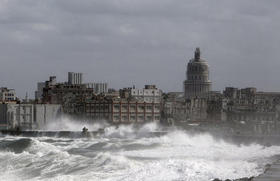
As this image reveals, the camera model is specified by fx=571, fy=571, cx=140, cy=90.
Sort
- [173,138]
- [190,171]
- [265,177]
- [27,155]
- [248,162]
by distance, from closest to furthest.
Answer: [265,177] → [190,171] → [248,162] → [27,155] → [173,138]

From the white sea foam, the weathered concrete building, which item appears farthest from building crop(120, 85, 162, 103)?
the white sea foam

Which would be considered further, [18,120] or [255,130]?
[18,120]

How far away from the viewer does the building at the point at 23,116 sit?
119 meters

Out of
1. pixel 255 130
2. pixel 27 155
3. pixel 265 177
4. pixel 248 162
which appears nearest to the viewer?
pixel 265 177

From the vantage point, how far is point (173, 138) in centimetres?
8175

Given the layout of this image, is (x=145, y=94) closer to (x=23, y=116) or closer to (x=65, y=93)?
(x=65, y=93)

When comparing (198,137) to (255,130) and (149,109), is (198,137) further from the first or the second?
(149,109)

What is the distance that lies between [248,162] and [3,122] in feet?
279

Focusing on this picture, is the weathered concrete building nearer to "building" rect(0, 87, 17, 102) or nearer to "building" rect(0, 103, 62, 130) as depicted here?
"building" rect(0, 103, 62, 130)

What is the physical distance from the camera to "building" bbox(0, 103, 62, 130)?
390 feet

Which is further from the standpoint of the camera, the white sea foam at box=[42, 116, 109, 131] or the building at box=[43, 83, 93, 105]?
the building at box=[43, 83, 93, 105]

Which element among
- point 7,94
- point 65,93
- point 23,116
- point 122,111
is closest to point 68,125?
point 23,116

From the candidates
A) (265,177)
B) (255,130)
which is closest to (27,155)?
(265,177)

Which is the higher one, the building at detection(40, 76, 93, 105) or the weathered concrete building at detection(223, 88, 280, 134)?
the building at detection(40, 76, 93, 105)
